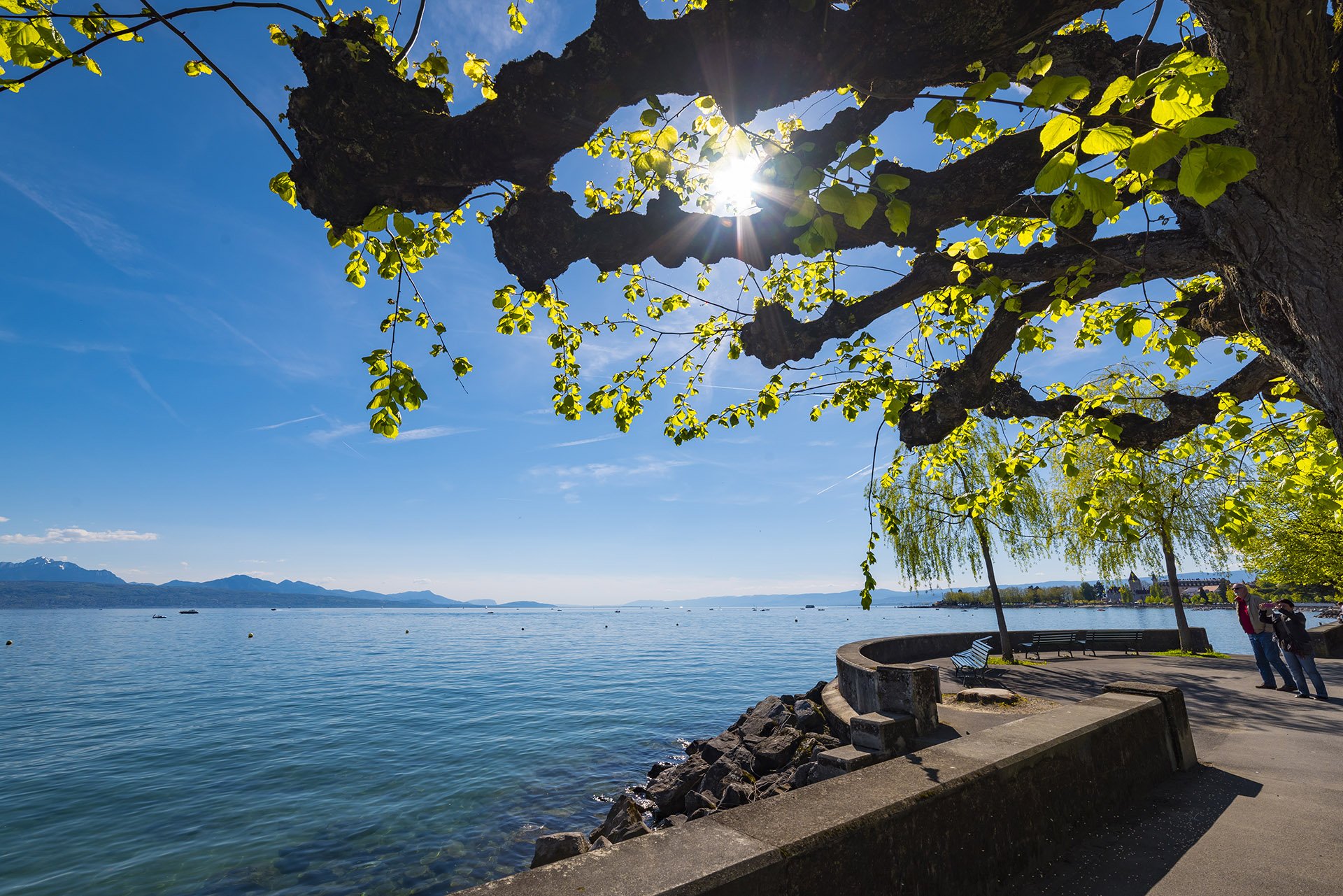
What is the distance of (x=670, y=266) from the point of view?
16.8ft

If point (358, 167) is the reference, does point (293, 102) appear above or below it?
above

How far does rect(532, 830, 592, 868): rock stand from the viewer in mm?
6844

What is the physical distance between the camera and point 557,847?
689 cm

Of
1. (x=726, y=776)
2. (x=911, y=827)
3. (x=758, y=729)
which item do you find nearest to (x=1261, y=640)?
(x=758, y=729)

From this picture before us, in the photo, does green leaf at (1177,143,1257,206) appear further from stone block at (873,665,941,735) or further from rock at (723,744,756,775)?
rock at (723,744,756,775)

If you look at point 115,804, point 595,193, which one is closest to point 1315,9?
point 595,193

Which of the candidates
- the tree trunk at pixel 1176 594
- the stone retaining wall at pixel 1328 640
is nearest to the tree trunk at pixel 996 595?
the tree trunk at pixel 1176 594

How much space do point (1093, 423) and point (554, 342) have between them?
6300mm

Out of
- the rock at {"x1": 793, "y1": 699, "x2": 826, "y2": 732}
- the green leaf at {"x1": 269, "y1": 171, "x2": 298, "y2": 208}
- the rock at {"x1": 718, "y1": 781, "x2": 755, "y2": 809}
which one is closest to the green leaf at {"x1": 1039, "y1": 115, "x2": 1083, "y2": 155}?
the green leaf at {"x1": 269, "y1": 171, "x2": 298, "y2": 208}

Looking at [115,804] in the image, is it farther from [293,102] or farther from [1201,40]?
[1201,40]

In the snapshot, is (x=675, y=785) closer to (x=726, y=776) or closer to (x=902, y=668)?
(x=726, y=776)

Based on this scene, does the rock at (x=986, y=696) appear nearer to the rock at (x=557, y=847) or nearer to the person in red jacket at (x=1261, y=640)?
the person in red jacket at (x=1261, y=640)

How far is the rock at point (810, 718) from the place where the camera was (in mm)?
11906

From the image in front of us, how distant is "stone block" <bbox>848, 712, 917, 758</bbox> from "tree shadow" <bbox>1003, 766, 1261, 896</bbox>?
2.73m
